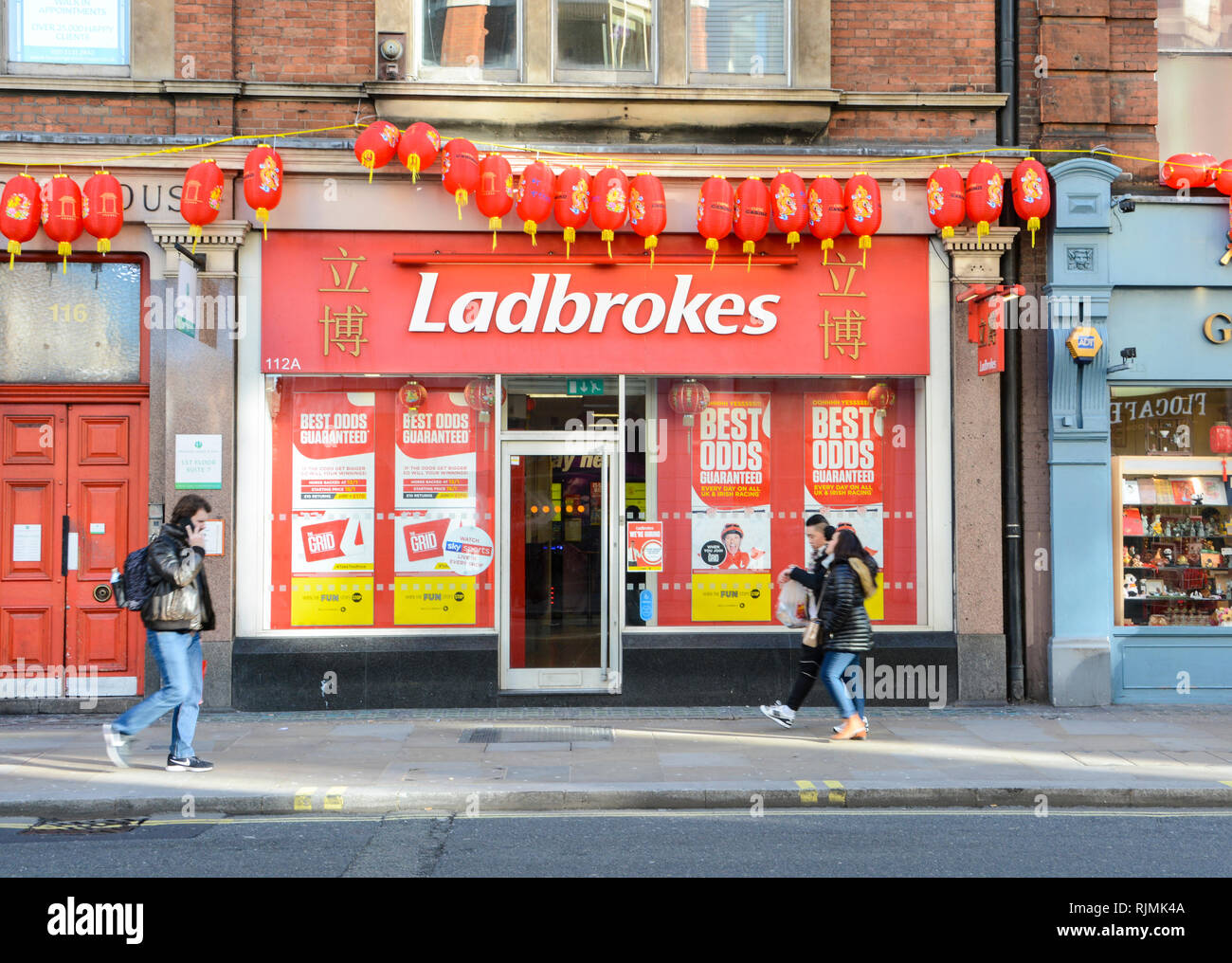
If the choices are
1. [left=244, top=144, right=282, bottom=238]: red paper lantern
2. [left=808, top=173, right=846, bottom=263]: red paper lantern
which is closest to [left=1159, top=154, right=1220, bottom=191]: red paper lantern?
[left=808, top=173, right=846, bottom=263]: red paper lantern

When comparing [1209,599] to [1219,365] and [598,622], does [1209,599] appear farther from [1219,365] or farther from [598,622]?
[598,622]

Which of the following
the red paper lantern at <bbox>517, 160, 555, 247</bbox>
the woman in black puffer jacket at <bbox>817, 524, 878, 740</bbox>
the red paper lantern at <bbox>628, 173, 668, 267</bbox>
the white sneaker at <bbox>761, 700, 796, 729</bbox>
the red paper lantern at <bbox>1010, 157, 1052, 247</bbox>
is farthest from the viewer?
the red paper lantern at <bbox>1010, 157, 1052, 247</bbox>

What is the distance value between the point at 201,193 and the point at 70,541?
12.1ft

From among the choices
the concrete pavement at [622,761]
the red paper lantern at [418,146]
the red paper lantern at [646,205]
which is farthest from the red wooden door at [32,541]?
the red paper lantern at [646,205]

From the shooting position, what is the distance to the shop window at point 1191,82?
11828 millimetres

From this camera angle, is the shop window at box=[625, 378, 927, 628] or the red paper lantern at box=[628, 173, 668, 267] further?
the shop window at box=[625, 378, 927, 628]

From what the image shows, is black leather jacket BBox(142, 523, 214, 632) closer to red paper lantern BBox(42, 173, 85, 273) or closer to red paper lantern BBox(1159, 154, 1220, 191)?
red paper lantern BBox(42, 173, 85, 273)

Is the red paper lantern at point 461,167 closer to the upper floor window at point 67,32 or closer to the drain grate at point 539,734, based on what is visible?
the upper floor window at point 67,32

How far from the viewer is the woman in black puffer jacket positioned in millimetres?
9336

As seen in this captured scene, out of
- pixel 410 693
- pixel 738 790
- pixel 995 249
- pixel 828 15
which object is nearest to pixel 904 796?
pixel 738 790

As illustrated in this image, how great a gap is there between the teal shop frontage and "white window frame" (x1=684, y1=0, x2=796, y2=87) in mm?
2941

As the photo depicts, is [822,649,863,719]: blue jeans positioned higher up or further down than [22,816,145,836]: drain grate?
higher up

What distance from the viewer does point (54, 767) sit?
8.33 m

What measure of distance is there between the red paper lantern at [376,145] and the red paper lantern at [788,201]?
3.68 meters
